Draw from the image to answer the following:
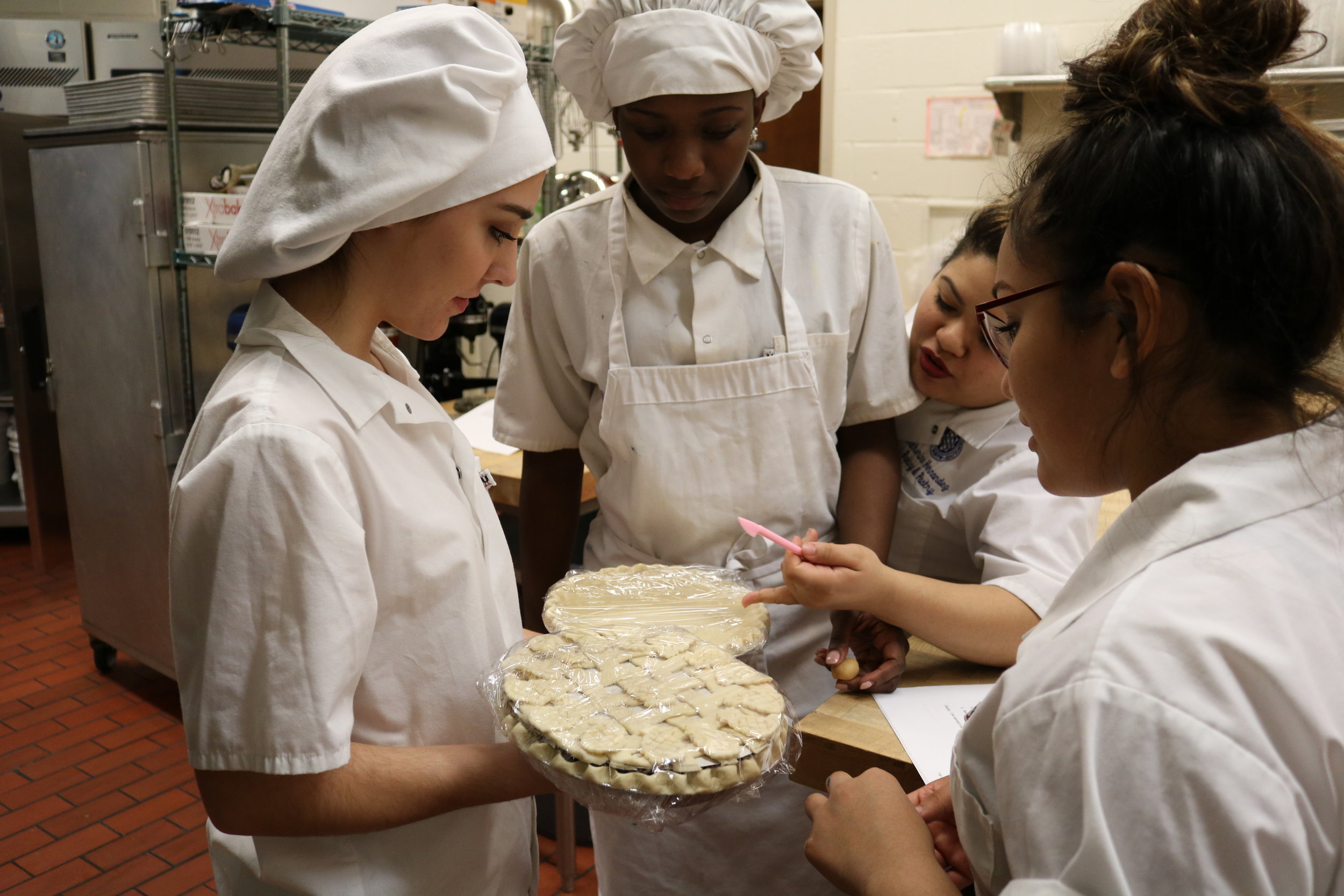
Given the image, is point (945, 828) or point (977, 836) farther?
point (945, 828)

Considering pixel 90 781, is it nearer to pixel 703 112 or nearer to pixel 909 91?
pixel 703 112

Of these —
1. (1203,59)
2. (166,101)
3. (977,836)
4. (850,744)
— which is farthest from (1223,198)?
(166,101)

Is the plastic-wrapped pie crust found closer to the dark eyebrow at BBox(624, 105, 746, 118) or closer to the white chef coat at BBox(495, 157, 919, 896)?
the white chef coat at BBox(495, 157, 919, 896)

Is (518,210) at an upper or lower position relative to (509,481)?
upper

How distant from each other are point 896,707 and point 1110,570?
1.93 feet

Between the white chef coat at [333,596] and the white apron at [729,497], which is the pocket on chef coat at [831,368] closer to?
the white apron at [729,497]

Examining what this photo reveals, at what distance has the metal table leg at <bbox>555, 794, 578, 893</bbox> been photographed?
2.34 m

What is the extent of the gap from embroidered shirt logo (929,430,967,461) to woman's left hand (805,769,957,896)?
27.7 inches

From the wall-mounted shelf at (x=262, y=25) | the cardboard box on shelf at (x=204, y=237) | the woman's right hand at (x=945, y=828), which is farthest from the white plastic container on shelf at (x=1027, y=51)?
the woman's right hand at (x=945, y=828)

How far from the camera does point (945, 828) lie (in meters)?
0.97

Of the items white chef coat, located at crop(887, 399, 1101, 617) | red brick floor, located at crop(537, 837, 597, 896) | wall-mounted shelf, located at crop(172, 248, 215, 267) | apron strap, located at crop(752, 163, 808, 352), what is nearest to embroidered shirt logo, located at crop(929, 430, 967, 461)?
white chef coat, located at crop(887, 399, 1101, 617)

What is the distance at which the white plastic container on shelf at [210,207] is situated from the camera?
2600 mm

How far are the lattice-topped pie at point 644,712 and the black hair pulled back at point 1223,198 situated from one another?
0.50 m

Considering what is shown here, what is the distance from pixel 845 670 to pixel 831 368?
49 centimetres
